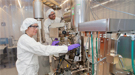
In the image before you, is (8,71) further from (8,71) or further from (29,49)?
(29,49)

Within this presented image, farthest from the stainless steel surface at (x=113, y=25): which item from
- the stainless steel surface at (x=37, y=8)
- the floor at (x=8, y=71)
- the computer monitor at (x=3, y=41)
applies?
the computer monitor at (x=3, y=41)

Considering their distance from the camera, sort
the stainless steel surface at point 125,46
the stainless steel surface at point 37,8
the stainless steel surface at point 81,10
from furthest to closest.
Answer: the stainless steel surface at point 37,8 → the stainless steel surface at point 81,10 → the stainless steel surface at point 125,46

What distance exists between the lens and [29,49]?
908mm

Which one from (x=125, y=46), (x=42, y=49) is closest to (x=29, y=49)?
(x=42, y=49)

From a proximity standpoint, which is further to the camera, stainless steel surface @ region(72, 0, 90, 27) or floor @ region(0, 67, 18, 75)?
floor @ region(0, 67, 18, 75)

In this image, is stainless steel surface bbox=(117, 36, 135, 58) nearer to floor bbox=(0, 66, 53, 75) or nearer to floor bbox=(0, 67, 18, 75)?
floor bbox=(0, 66, 53, 75)

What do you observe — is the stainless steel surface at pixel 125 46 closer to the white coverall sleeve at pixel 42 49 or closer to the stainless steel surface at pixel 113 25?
the stainless steel surface at pixel 113 25

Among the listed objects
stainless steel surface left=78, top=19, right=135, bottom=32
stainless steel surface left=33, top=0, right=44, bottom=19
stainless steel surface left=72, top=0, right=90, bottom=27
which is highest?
stainless steel surface left=33, top=0, right=44, bottom=19

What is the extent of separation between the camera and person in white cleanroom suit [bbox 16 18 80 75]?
88cm

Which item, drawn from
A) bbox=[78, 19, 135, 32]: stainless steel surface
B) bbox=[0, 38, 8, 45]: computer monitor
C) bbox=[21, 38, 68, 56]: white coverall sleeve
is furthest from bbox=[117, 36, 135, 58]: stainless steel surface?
bbox=[0, 38, 8, 45]: computer monitor

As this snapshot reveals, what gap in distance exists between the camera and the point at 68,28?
1173mm

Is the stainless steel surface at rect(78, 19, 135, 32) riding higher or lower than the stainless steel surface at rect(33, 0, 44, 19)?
lower

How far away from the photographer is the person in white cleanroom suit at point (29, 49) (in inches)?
34.5

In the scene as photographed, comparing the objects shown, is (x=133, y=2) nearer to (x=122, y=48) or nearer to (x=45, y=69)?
(x=122, y=48)
